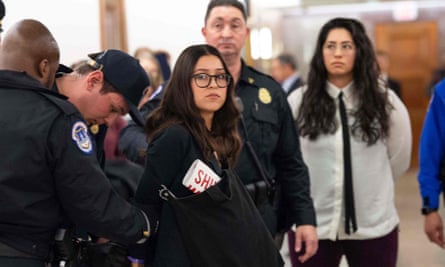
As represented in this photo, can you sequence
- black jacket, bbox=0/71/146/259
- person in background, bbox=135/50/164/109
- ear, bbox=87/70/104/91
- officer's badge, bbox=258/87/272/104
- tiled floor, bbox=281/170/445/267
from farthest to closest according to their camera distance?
tiled floor, bbox=281/170/445/267
person in background, bbox=135/50/164/109
officer's badge, bbox=258/87/272/104
ear, bbox=87/70/104/91
black jacket, bbox=0/71/146/259

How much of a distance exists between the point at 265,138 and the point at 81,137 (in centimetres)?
101

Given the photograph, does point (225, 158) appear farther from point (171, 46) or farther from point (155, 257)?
point (171, 46)

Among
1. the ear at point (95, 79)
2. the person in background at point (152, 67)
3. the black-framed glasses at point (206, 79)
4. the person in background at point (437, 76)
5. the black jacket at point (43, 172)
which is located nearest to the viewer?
the black jacket at point (43, 172)

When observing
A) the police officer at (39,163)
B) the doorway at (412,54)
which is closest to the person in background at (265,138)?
the police officer at (39,163)

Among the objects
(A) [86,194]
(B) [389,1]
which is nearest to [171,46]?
(A) [86,194]

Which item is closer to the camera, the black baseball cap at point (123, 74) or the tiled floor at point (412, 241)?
the black baseball cap at point (123, 74)

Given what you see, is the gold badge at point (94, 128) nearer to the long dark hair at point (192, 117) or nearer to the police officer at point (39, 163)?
the long dark hair at point (192, 117)

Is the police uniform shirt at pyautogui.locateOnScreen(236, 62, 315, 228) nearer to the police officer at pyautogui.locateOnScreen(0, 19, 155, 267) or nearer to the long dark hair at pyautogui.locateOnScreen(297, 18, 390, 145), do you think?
the long dark hair at pyautogui.locateOnScreen(297, 18, 390, 145)

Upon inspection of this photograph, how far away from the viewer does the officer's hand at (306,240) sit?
2.69 meters

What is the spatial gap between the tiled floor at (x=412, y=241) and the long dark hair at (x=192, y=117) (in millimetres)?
2566

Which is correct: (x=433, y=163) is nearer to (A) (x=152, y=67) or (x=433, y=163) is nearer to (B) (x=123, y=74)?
(B) (x=123, y=74)

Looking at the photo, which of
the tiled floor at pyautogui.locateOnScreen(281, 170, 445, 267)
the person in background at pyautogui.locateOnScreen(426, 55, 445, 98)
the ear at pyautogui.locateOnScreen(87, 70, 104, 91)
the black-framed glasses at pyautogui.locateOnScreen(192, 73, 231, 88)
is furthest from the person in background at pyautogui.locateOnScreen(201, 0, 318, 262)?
the person in background at pyautogui.locateOnScreen(426, 55, 445, 98)

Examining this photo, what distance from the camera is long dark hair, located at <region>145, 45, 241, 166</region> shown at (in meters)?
2.28

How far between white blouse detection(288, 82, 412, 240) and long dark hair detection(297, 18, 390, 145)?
0.11 ft
